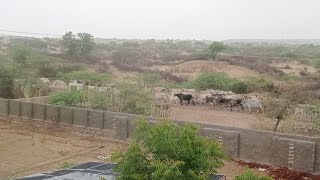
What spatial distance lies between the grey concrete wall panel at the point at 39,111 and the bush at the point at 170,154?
50.3 feet

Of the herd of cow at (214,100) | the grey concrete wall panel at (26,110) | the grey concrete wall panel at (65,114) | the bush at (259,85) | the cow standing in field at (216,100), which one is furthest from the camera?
the bush at (259,85)

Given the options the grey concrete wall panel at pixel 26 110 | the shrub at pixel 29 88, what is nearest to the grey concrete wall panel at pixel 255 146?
the grey concrete wall panel at pixel 26 110

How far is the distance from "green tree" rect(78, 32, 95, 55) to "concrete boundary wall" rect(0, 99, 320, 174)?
125 ft

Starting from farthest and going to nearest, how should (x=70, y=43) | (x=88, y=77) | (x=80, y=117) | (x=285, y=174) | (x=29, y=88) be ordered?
(x=70, y=43), (x=88, y=77), (x=29, y=88), (x=80, y=117), (x=285, y=174)

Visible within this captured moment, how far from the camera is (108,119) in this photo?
20.2 m

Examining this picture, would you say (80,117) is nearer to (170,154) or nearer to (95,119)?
(95,119)

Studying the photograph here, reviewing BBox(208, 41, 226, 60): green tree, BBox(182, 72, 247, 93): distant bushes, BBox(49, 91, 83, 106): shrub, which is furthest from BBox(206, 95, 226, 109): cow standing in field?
BBox(208, 41, 226, 60): green tree

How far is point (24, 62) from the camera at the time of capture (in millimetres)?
41125

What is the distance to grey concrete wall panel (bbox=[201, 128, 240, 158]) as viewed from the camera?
1680 centimetres

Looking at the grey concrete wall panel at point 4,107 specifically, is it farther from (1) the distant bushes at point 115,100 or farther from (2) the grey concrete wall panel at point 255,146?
(2) the grey concrete wall panel at point 255,146

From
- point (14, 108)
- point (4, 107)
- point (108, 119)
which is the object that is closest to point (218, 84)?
point (108, 119)

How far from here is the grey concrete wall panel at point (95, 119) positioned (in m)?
20.4

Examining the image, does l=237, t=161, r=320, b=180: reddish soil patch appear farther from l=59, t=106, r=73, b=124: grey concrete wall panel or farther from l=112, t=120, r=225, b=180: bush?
l=59, t=106, r=73, b=124: grey concrete wall panel

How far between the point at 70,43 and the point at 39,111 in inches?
1427
